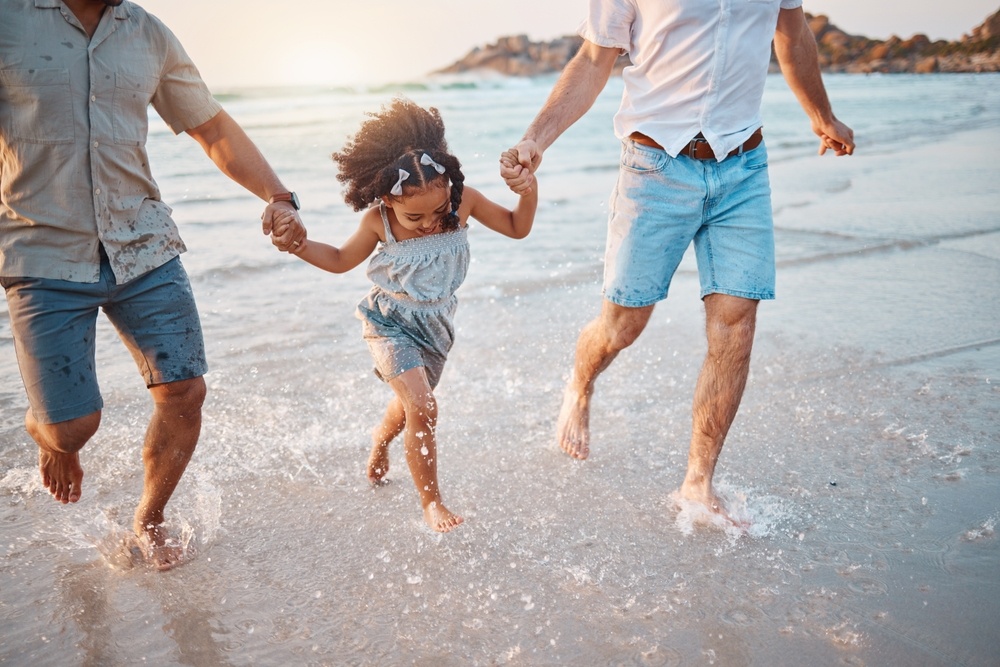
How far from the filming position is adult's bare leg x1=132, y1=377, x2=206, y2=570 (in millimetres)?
3209

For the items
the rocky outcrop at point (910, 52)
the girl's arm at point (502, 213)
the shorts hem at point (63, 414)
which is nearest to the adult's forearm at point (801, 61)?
the girl's arm at point (502, 213)

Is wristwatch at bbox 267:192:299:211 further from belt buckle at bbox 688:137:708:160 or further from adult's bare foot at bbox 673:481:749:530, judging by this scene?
adult's bare foot at bbox 673:481:749:530

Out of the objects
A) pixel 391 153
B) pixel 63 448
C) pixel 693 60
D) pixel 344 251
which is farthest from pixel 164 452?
pixel 693 60

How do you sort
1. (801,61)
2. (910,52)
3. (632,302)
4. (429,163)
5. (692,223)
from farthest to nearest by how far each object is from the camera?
(910,52) < (801,61) < (632,302) < (692,223) < (429,163)

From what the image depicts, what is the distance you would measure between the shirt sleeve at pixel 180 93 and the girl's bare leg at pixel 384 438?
1300mm

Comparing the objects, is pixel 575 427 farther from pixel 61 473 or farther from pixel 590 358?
pixel 61 473

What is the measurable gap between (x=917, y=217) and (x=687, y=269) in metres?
2.96

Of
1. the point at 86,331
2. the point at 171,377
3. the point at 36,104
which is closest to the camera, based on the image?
the point at 36,104

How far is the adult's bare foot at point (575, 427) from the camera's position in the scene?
3.96 m

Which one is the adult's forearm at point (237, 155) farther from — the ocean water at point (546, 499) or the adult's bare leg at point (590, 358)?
the adult's bare leg at point (590, 358)

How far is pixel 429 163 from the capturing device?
3256mm

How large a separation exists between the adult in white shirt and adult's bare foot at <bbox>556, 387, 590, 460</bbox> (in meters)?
0.59

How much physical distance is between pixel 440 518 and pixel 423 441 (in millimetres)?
298

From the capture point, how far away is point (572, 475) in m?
3.89
